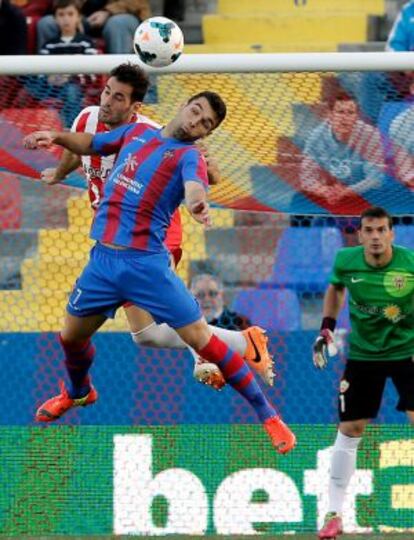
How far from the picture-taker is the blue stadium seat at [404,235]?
11.1 m

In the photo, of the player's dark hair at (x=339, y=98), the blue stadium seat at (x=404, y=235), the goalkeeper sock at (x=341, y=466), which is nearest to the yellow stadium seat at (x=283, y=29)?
the blue stadium seat at (x=404, y=235)

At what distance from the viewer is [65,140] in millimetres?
8734

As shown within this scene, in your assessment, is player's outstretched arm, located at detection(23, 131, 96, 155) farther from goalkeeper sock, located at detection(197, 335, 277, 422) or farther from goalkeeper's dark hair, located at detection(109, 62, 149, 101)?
goalkeeper sock, located at detection(197, 335, 277, 422)

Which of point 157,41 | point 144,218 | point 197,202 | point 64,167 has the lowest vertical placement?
point 144,218

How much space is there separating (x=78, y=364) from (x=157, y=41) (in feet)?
6.01

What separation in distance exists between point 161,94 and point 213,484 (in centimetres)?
255

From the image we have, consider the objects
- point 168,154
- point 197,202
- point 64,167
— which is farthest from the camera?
point 64,167

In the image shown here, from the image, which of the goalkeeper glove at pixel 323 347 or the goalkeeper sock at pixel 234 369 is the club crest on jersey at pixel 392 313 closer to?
the goalkeeper glove at pixel 323 347

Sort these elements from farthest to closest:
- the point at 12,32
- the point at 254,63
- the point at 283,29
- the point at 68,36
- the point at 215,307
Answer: the point at 283,29
the point at 12,32
the point at 68,36
the point at 215,307
the point at 254,63

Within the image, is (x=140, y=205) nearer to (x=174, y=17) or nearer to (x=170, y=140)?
(x=170, y=140)

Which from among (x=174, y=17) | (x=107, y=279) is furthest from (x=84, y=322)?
(x=174, y=17)

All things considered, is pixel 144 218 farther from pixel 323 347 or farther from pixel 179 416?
pixel 179 416

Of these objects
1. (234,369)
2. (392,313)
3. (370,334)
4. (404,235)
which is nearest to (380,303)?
(392,313)

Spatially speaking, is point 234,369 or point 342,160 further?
point 342,160
